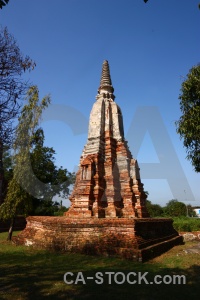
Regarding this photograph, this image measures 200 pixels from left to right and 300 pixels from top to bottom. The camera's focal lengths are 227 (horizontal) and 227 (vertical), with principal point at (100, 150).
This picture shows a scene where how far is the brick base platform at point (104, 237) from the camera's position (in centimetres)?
800

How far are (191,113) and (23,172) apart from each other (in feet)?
33.3

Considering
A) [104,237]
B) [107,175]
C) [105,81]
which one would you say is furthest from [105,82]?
[104,237]

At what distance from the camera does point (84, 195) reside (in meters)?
11.1

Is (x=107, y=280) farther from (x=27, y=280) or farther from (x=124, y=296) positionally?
(x=27, y=280)

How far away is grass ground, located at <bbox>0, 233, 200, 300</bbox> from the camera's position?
183 inches

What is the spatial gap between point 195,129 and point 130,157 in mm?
4376

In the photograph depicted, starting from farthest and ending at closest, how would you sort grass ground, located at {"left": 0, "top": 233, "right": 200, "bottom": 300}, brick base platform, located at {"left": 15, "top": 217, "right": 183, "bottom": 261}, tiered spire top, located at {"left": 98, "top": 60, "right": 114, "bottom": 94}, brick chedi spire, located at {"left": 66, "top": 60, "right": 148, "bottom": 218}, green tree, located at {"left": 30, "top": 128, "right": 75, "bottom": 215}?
green tree, located at {"left": 30, "top": 128, "right": 75, "bottom": 215} → tiered spire top, located at {"left": 98, "top": 60, "right": 114, "bottom": 94} → brick chedi spire, located at {"left": 66, "top": 60, "right": 148, "bottom": 218} → brick base platform, located at {"left": 15, "top": 217, "right": 183, "bottom": 261} → grass ground, located at {"left": 0, "top": 233, "right": 200, "bottom": 300}

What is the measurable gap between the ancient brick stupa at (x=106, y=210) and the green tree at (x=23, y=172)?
2.17 metres

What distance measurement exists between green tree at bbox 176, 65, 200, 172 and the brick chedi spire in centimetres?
325

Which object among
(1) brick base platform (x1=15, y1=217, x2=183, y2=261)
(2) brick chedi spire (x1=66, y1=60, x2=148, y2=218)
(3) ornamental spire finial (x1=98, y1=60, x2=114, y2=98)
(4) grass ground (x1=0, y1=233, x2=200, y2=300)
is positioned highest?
(3) ornamental spire finial (x1=98, y1=60, x2=114, y2=98)

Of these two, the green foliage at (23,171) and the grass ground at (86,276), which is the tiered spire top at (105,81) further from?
the grass ground at (86,276)

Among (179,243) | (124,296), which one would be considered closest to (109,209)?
(179,243)

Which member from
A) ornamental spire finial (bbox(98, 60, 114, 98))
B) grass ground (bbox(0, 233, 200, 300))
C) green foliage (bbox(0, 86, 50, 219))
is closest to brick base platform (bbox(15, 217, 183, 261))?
grass ground (bbox(0, 233, 200, 300))

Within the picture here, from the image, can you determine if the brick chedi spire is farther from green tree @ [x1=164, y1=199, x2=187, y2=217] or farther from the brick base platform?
green tree @ [x1=164, y1=199, x2=187, y2=217]
